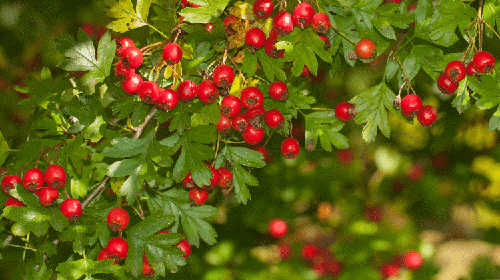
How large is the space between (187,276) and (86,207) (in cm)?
141

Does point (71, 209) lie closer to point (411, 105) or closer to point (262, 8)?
point (262, 8)

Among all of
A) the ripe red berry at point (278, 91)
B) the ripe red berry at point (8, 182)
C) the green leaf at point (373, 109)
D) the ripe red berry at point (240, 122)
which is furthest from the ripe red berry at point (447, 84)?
the ripe red berry at point (8, 182)

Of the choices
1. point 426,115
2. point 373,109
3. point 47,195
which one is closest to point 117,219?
point 47,195

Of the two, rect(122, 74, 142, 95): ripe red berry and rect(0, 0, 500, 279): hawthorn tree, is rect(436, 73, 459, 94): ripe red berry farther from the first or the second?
rect(122, 74, 142, 95): ripe red berry

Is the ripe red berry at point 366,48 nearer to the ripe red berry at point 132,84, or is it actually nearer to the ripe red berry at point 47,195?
Answer: the ripe red berry at point 132,84

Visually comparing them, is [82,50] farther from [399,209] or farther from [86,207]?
[399,209]

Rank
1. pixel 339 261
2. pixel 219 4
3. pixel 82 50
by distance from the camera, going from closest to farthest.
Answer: pixel 219 4 → pixel 82 50 → pixel 339 261

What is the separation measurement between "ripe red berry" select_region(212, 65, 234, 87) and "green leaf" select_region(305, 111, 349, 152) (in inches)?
15.7

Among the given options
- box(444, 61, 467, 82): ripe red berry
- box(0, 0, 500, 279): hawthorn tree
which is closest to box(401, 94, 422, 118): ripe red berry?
box(0, 0, 500, 279): hawthorn tree

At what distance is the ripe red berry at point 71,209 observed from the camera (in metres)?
1.08

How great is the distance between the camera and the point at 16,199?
1163mm

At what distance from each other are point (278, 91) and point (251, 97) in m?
0.09

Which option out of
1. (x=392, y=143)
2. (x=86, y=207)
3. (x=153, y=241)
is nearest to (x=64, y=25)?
(x=86, y=207)

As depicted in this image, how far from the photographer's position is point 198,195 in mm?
1224
